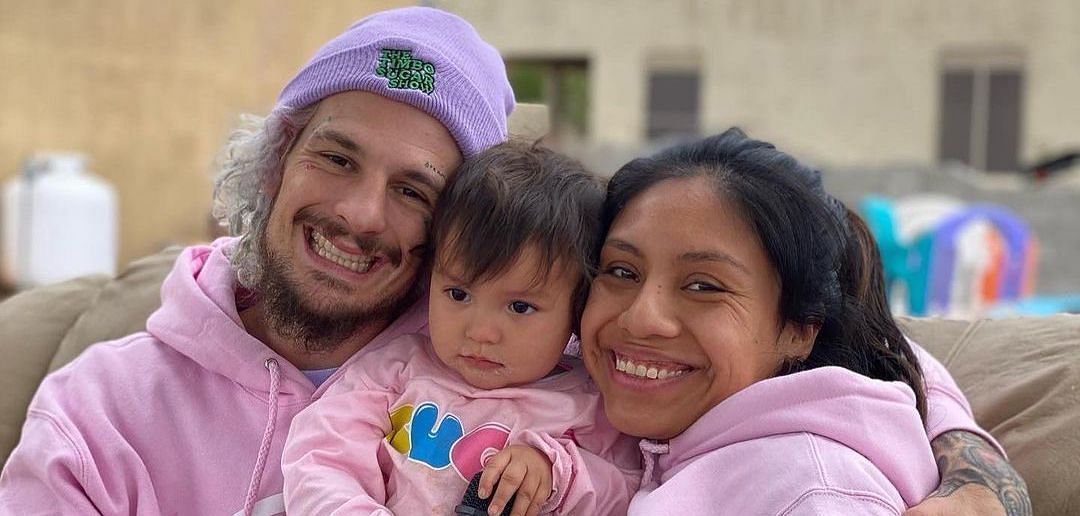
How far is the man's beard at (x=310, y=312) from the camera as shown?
7.16ft

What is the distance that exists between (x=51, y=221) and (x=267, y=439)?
833 cm

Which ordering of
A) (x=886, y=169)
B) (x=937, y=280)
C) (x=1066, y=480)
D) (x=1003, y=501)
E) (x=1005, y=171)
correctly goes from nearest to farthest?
(x=1003, y=501)
(x=1066, y=480)
(x=937, y=280)
(x=886, y=169)
(x=1005, y=171)

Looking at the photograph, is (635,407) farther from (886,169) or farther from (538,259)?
(886,169)

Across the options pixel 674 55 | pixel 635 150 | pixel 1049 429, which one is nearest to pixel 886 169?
pixel 635 150

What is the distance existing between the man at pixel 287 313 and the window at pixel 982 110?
14.8 meters

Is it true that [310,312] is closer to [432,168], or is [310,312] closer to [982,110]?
[432,168]

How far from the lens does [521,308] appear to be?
6.41 ft

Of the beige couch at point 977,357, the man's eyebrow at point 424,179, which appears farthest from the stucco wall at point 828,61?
the man's eyebrow at point 424,179

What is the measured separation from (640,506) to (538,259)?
450 millimetres

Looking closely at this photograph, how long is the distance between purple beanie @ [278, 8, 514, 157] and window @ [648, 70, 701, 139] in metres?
14.4

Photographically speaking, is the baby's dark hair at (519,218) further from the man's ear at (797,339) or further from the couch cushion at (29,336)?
the couch cushion at (29,336)

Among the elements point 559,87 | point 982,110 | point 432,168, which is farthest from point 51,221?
point 982,110

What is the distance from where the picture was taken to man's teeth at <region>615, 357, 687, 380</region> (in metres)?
1.84

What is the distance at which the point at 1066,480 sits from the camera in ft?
7.03
